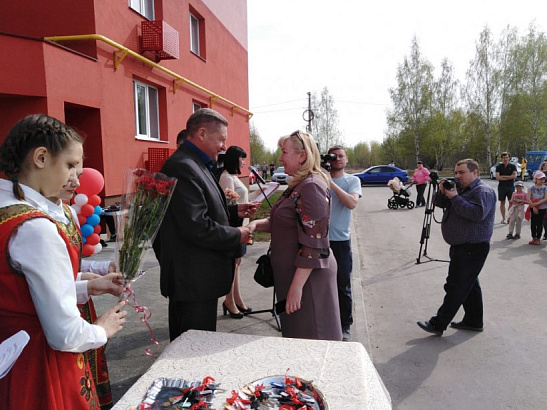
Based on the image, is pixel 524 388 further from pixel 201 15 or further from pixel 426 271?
pixel 201 15

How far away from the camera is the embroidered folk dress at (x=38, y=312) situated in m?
1.22

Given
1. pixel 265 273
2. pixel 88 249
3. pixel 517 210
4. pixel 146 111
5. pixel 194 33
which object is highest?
pixel 194 33

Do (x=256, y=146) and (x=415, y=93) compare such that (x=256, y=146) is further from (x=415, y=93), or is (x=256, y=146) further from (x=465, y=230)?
(x=465, y=230)

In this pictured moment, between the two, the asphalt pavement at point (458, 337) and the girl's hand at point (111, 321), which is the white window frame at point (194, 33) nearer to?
the asphalt pavement at point (458, 337)

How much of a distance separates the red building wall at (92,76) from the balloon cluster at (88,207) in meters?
2.05

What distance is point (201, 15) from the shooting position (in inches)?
517

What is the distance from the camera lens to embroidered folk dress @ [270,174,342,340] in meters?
2.44

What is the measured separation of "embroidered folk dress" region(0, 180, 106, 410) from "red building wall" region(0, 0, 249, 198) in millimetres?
6346

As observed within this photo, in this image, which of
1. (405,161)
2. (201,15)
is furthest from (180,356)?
(405,161)

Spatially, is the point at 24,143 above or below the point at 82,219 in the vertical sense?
above

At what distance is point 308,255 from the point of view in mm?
2434

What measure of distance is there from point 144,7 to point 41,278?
1054 cm

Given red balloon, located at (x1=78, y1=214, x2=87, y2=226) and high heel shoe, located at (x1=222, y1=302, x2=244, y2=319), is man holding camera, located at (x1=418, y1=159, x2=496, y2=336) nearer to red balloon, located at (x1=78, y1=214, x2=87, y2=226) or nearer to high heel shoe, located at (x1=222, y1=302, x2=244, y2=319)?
high heel shoe, located at (x1=222, y1=302, x2=244, y2=319)

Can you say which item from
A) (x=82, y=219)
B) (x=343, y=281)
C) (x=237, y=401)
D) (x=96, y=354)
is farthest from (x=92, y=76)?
(x=237, y=401)
